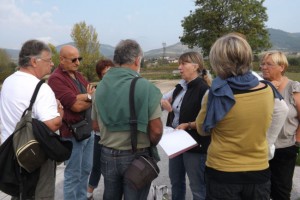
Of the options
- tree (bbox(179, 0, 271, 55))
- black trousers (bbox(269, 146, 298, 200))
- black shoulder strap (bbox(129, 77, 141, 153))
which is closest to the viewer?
black shoulder strap (bbox(129, 77, 141, 153))

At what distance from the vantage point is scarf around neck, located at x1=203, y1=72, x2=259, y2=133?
1889 millimetres

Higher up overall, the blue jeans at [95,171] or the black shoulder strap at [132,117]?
the black shoulder strap at [132,117]

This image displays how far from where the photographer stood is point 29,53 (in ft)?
7.91

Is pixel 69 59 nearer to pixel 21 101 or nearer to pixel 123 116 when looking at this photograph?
pixel 21 101

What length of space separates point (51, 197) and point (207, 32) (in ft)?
103

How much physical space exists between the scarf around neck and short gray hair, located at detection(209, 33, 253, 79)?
45mm

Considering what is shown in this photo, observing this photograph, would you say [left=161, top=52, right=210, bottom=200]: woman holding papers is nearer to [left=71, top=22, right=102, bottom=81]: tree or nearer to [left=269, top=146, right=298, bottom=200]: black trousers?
[left=269, top=146, right=298, bottom=200]: black trousers

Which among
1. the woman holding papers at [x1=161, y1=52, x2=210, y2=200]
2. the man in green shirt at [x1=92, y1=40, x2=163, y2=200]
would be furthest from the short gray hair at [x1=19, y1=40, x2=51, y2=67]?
the woman holding papers at [x1=161, y1=52, x2=210, y2=200]

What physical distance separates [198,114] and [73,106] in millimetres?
1466

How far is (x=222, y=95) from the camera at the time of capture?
189 cm

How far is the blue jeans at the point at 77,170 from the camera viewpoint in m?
3.37

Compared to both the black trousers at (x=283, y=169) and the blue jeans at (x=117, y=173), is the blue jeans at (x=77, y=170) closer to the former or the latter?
the blue jeans at (x=117, y=173)

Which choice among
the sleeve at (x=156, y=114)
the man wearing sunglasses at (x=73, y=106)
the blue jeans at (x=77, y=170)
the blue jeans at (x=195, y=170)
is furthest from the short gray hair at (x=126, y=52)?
the blue jeans at (x=77, y=170)

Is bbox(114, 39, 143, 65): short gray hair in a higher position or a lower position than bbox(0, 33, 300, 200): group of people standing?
higher
